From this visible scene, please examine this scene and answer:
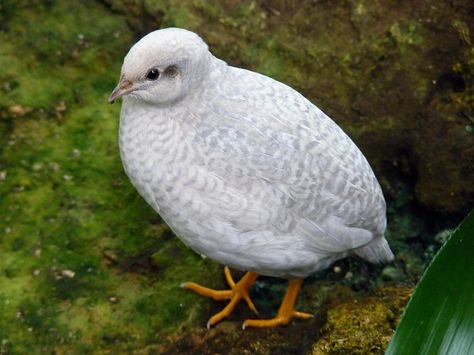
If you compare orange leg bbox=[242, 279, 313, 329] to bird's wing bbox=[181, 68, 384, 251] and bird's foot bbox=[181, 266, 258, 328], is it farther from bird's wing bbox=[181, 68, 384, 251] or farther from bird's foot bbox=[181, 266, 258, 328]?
bird's wing bbox=[181, 68, 384, 251]

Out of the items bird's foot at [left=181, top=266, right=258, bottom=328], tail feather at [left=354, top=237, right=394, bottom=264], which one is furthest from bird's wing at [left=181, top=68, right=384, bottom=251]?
bird's foot at [left=181, top=266, right=258, bottom=328]

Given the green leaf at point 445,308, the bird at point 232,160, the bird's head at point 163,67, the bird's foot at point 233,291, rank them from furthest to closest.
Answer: the bird's foot at point 233,291 < the bird at point 232,160 < the bird's head at point 163,67 < the green leaf at point 445,308

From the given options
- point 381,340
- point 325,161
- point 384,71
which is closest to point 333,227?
point 325,161

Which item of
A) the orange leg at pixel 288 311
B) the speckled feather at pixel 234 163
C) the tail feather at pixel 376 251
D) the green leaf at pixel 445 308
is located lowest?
the orange leg at pixel 288 311

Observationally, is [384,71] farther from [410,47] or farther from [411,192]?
[411,192]

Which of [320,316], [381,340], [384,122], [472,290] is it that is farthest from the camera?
[384,122]

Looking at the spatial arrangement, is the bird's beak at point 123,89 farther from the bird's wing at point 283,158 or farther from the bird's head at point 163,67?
the bird's wing at point 283,158

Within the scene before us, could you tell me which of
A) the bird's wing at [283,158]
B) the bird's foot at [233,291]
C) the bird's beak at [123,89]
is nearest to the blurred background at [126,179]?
the bird's foot at [233,291]
